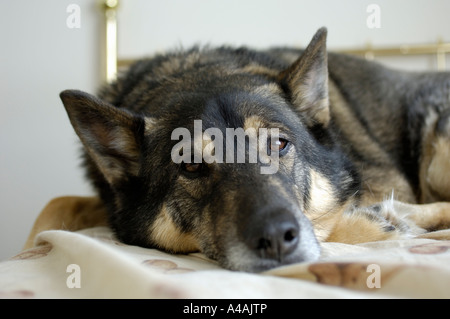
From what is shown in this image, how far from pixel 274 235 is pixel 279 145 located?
515mm

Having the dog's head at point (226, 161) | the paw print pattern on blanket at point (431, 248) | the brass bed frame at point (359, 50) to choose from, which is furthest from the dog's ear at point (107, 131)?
the brass bed frame at point (359, 50)

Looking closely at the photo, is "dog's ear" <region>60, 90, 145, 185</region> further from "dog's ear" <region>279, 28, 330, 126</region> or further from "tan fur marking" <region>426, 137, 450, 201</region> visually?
"tan fur marking" <region>426, 137, 450, 201</region>

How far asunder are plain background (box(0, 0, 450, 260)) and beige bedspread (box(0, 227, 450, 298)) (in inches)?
112

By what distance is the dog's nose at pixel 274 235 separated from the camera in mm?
1335

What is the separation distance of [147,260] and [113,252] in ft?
0.86

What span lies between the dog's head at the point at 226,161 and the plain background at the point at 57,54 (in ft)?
6.44

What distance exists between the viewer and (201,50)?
8.53ft

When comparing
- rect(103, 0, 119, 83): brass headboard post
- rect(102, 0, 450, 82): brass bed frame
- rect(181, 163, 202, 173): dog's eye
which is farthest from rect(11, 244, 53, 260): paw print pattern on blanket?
rect(103, 0, 119, 83): brass headboard post

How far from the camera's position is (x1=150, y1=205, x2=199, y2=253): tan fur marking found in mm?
1760

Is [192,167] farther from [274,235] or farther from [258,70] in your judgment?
[258,70]

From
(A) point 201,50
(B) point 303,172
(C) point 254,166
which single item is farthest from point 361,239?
(A) point 201,50

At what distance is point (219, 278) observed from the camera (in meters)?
1.16

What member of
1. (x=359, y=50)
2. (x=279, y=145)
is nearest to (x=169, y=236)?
(x=279, y=145)
